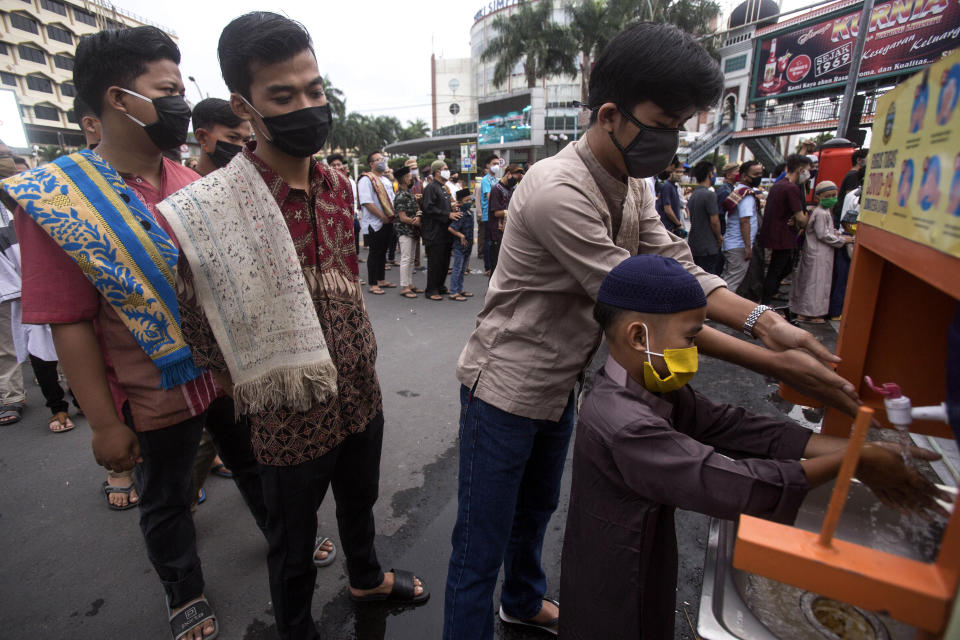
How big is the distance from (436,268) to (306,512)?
219 inches

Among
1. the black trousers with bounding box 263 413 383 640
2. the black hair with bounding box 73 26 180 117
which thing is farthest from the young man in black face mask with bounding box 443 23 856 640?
the black hair with bounding box 73 26 180 117

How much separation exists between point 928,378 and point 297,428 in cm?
185

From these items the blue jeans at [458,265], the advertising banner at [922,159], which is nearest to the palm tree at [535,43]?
the blue jeans at [458,265]

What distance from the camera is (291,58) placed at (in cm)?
131

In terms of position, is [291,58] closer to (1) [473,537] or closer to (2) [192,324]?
(2) [192,324]

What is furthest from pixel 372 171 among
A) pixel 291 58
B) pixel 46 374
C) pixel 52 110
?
pixel 52 110

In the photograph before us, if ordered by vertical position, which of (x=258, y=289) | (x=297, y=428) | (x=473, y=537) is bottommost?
(x=473, y=537)

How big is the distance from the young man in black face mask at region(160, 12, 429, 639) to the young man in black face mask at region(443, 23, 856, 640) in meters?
0.43

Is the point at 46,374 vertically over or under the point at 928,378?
under

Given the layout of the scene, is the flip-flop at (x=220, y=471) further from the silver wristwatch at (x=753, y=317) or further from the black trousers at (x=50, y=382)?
the silver wristwatch at (x=753, y=317)

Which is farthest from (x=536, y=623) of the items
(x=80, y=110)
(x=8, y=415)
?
(x=8, y=415)

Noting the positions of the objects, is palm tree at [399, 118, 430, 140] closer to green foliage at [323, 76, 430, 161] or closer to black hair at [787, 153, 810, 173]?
green foliage at [323, 76, 430, 161]

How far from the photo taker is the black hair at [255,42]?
125 centimetres

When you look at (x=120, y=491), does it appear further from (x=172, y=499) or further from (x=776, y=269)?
(x=776, y=269)
